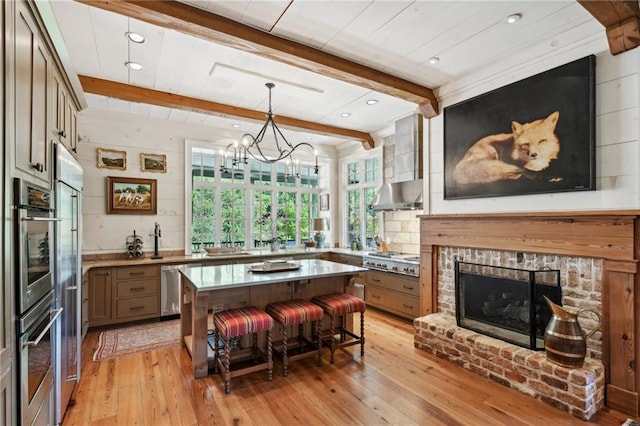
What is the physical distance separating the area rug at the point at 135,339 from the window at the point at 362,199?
134 inches

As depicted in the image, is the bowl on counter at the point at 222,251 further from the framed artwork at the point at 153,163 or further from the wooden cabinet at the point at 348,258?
the wooden cabinet at the point at 348,258

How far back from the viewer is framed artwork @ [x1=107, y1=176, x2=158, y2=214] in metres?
4.57

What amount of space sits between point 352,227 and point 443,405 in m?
4.14

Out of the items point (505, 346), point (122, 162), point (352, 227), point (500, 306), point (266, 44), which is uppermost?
point (266, 44)

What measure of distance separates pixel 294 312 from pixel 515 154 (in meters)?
2.48

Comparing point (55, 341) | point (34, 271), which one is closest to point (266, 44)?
point (34, 271)

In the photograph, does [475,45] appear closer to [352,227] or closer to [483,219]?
[483,219]

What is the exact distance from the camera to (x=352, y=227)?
250 inches

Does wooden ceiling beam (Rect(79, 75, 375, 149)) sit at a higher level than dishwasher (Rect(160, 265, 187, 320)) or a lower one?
higher

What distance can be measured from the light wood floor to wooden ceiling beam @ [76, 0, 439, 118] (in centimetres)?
276

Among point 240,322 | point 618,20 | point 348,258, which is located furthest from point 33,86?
point 348,258

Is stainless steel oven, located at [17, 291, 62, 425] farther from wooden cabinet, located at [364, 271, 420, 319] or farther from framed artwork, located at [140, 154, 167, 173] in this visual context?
wooden cabinet, located at [364, 271, 420, 319]

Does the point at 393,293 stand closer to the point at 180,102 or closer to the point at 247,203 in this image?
the point at 247,203

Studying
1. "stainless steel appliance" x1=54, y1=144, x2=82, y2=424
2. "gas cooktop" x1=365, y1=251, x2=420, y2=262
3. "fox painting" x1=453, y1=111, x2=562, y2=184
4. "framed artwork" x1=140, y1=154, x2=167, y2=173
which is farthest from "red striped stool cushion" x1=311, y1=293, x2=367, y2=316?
"framed artwork" x1=140, y1=154, x2=167, y2=173
